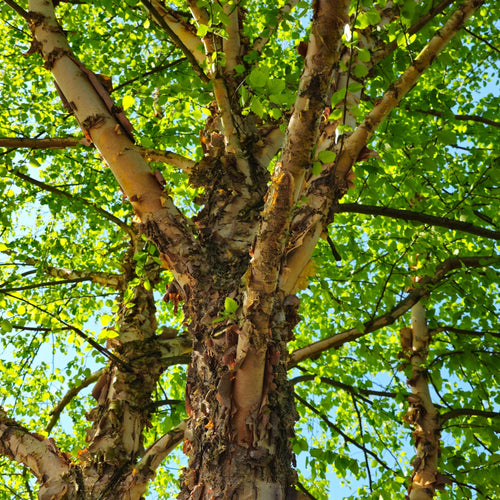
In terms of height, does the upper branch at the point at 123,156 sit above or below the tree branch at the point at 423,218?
below

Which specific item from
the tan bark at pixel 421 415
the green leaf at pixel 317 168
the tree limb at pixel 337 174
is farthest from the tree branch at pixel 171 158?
the tan bark at pixel 421 415

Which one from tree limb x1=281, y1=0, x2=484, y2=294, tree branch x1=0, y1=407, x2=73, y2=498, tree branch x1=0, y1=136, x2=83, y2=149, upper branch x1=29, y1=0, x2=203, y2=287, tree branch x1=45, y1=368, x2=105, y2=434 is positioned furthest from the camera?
tree branch x1=45, y1=368, x2=105, y2=434

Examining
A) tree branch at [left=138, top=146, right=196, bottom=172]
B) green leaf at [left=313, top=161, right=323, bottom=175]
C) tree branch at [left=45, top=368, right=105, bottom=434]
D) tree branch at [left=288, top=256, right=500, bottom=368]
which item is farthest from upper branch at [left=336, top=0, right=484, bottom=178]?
tree branch at [left=45, top=368, right=105, bottom=434]

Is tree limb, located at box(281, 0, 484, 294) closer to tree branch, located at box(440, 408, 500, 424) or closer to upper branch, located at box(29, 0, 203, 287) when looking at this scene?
upper branch, located at box(29, 0, 203, 287)

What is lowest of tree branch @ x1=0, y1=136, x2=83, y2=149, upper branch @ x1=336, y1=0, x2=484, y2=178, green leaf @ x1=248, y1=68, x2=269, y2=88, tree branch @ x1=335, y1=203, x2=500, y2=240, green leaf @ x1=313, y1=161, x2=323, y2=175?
green leaf @ x1=313, y1=161, x2=323, y2=175

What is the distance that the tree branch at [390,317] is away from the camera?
3.83 m

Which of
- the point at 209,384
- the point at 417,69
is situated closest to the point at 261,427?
the point at 209,384

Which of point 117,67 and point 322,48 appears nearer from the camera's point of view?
point 322,48

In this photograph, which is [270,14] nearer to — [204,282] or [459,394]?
[204,282]

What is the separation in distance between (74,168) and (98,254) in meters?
1.32

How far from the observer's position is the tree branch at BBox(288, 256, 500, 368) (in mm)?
3832

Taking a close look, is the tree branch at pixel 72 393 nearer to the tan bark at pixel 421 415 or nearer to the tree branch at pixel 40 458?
the tree branch at pixel 40 458

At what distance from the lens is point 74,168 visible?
23.4 feet

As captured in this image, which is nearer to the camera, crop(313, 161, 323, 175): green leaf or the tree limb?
crop(313, 161, 323, 175): green leaf
